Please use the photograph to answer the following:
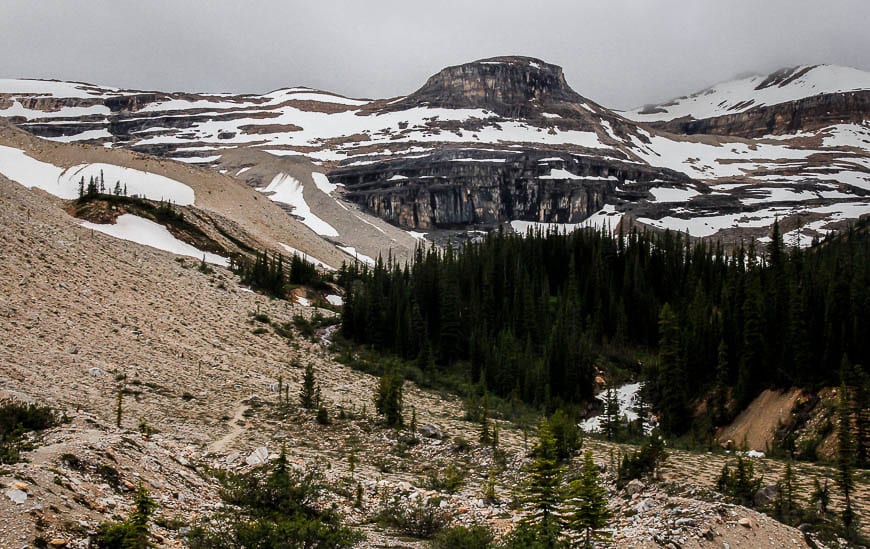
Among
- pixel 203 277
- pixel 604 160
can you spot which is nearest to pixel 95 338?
pixel 203 277

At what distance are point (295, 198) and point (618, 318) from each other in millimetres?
96145

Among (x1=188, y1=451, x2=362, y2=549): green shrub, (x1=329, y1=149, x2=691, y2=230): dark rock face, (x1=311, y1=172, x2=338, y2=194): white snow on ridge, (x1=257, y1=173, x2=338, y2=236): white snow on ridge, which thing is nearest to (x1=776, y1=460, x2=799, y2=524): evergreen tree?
(x1=188, y1=451, x2=362, y2=549): green shrub

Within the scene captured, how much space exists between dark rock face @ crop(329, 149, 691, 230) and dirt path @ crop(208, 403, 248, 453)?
135675mm

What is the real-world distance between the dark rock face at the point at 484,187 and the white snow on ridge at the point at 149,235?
9985cm

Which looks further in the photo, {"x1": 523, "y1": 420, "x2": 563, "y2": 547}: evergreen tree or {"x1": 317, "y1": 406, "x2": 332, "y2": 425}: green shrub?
{"x1": 317, "y1": 406, "x2": 332, "y2": 425}: green shrub

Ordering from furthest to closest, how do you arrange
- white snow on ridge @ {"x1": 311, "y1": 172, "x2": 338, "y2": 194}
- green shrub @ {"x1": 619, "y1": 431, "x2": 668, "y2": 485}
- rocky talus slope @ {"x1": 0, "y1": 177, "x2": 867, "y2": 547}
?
white snow on ridge @ {"x1": 311, "y1": 172, "x2": 338, "y2": 194} → green shrub @ {"x1": 619, "y1": 431, "x2": 668, "y2": 485} → rocky talus slope @ {"x1": 0, "y1": 177, "x2": 867, "y2": 547}

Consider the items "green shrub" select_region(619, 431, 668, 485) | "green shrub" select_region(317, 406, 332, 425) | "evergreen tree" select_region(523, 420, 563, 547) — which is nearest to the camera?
"evergreen tree" select_region(523, 420, 563, 547)

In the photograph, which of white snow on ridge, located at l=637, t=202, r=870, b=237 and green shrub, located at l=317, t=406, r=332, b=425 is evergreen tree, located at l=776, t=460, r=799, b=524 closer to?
green shrub, located at l=317, t=406, r=332, b=425

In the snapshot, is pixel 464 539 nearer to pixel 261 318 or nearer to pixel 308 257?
pixel 261 318

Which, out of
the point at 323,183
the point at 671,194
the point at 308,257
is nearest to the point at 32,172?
the point at 308,257

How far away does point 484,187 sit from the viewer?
17225 cm

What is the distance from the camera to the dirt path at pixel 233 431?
19000mm

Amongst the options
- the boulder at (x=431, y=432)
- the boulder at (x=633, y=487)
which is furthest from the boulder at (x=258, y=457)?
the boulder at (x=633, y=487)

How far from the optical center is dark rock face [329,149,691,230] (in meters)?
164
